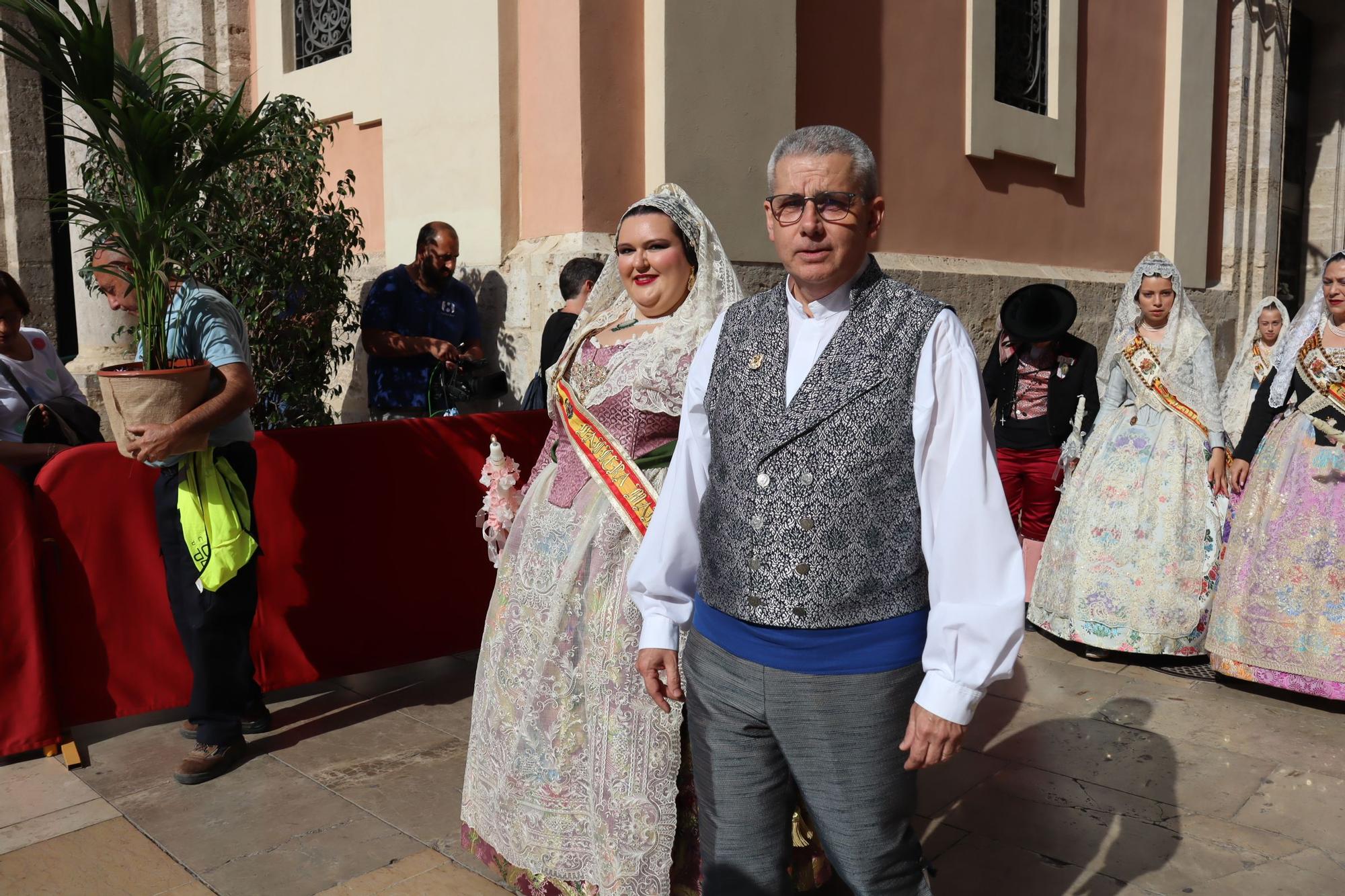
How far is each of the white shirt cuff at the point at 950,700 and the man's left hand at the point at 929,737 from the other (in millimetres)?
11

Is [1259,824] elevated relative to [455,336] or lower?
lower

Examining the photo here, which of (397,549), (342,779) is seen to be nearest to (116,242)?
(397,549)

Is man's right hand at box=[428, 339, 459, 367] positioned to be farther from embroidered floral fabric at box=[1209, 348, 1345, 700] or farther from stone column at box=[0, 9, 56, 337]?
stone column at box=[0, 9, 56, 337]

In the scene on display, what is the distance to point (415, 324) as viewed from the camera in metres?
5.66

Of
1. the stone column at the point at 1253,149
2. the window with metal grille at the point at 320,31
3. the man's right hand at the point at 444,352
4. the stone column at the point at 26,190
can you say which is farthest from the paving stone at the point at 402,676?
the stone column at the point at 1253,149

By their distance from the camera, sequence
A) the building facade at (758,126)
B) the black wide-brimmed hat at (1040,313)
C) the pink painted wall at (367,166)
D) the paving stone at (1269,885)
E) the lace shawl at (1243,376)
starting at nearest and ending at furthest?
the paving stone at (1269,885) < the black wide-brimmed hat at (1040,313) < the building facade at (758,126) < the pink painted wall at (367,166) < the lace shawl at (1243,376)

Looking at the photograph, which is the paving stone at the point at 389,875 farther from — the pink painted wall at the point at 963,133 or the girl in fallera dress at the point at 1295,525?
the pink painted wall at the point at 963,133

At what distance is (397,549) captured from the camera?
4547 mm

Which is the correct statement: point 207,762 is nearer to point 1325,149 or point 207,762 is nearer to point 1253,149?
point 1253,149

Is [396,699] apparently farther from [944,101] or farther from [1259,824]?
[944,101]

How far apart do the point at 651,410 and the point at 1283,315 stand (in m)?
6.99

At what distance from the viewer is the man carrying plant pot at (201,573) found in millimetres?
3633

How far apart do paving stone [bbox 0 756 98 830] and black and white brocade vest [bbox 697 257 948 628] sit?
8.73 feet

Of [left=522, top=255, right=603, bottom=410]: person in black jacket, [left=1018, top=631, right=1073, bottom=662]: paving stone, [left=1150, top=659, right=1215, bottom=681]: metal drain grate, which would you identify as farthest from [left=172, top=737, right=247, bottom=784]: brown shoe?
[left=1150, top=659, right=1215, bottom=681]: metal drain grate
